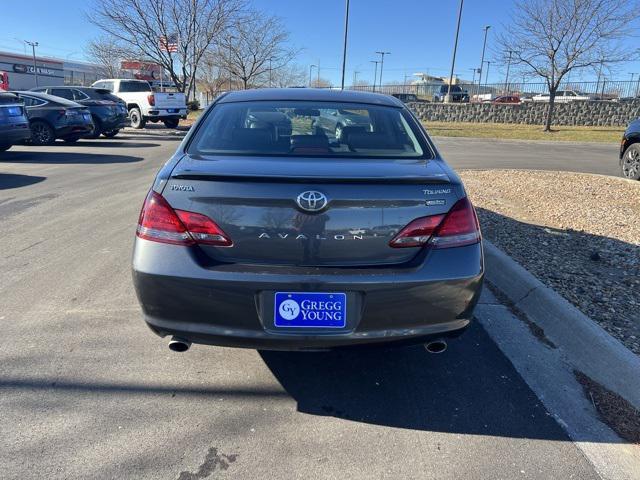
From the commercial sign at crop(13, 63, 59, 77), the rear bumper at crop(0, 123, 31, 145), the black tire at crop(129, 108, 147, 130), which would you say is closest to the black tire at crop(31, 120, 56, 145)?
the rear bumper at crop(0, 123, 31, 145)

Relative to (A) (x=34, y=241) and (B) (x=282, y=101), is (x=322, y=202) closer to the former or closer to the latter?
(B) (x=282, y=101)

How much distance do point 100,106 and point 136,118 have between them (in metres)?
5.18

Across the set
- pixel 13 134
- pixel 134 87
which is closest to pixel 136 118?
pixel 134 87

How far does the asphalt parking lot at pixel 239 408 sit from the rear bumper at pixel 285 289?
0.46 metres

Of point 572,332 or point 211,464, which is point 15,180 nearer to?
point 211,464

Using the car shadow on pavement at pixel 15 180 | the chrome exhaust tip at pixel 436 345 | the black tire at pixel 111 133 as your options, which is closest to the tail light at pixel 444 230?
the chrome exhaust tip at pixel 436 345

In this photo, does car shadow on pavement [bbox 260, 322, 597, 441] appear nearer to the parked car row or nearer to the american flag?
the parked car row

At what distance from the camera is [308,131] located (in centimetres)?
333

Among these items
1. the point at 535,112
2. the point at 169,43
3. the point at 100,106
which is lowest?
the point at 100,106

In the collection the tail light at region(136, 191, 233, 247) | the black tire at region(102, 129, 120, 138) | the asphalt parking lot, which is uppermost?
the tail light at region(136, 191, 233, 247)

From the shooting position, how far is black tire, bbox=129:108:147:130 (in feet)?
67.2

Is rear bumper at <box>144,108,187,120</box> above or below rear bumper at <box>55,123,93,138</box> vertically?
above

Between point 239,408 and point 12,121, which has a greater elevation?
point 12,121

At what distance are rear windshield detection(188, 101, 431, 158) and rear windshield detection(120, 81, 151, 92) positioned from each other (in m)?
19.2
